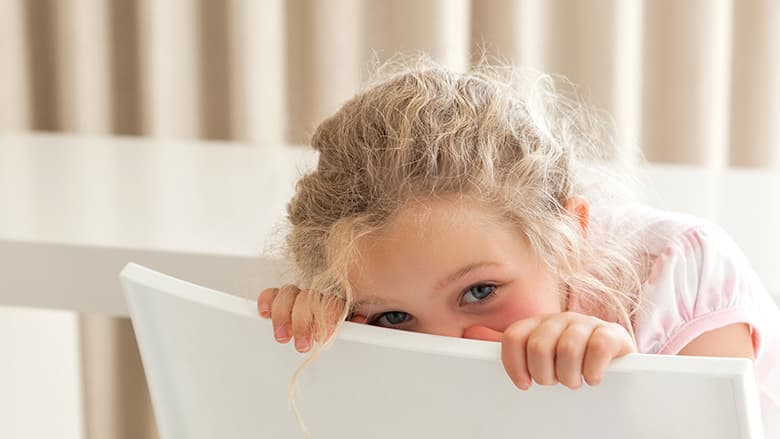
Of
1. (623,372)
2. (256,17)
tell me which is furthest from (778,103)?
(623,372)

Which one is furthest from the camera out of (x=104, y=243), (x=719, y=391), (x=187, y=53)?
(x=187, y=53)

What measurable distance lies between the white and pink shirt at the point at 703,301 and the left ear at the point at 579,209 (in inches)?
2.8

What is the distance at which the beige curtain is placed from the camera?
1.57 metres

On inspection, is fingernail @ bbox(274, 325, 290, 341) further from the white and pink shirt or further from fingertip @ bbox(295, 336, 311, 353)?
the white and pink shirt

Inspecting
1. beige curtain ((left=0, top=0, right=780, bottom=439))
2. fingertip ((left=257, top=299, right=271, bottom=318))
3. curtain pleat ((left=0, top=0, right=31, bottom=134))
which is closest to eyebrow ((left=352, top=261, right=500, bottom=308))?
fingertip ((left=257, top=299, right=271, bottom=318))

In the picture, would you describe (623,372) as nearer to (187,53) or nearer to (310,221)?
(310,221)

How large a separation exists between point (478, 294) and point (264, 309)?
0.17 meters

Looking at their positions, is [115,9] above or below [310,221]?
above

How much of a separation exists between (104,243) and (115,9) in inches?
28.4

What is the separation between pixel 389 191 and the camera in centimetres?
78

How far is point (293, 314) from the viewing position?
2.17 ft

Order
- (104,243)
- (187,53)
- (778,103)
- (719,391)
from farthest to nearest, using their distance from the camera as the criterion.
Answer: (187,53), (778,103), (104,243), (719,391)

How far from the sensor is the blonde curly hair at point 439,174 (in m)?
0.78

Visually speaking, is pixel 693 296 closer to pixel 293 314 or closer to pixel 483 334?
pixel 483 334
